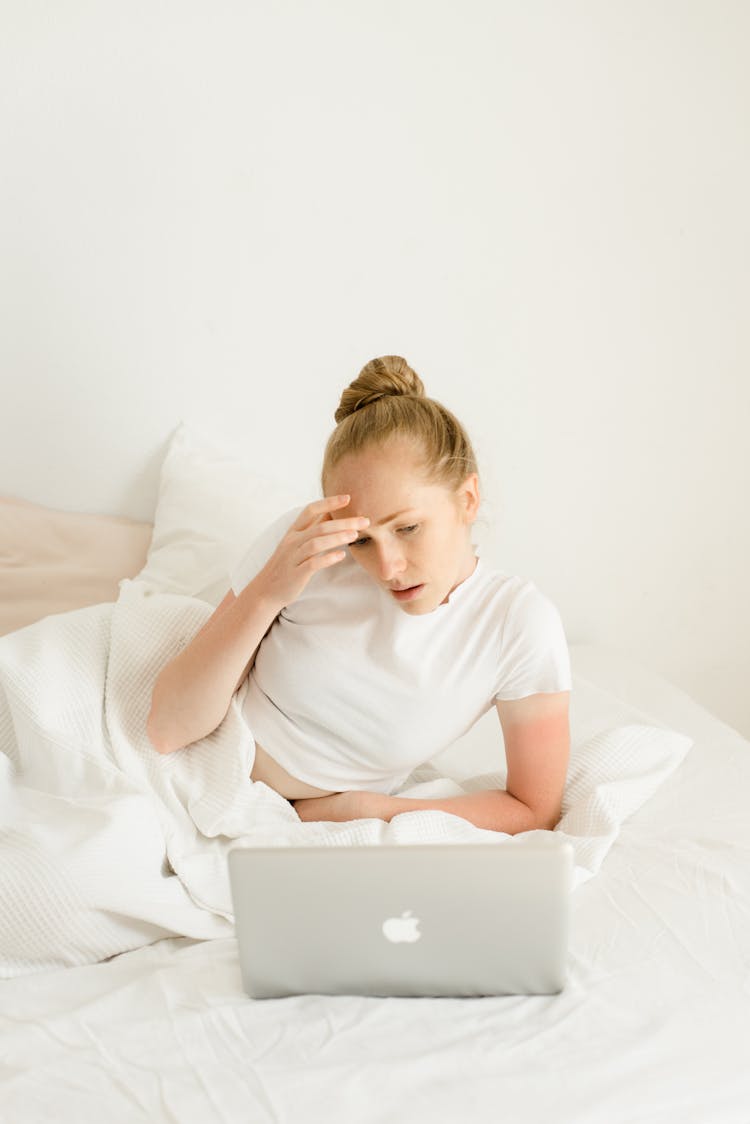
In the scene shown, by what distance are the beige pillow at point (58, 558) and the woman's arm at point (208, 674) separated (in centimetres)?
50

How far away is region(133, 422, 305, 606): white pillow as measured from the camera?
Result: 188cm

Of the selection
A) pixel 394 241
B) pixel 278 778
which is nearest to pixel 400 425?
pixel 278 778

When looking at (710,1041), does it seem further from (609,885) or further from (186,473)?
(186,473)


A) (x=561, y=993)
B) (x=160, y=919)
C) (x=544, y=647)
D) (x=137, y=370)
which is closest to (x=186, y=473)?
(x=137, y=370)

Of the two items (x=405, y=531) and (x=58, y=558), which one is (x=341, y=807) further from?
(x=58, y=558)

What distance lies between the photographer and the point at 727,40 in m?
2.10

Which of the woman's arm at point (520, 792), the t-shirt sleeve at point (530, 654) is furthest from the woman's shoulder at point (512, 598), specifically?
the woman's arm at point (520, 792)

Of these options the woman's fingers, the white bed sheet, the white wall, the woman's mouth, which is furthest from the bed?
the white wall

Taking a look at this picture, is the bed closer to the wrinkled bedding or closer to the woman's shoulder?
the wrinkled bedding

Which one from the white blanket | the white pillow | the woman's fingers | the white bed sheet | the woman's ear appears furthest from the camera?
the white pillow


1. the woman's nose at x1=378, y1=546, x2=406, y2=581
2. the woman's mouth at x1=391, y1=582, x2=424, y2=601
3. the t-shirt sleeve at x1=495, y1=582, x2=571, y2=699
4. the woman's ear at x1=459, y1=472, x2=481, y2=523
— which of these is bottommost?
the t-shirt sleeve at x1=495, y1=582, x2=571, y2=699

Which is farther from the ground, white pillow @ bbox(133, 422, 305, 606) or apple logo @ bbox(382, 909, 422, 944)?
white pillow @ bbox(133, 422, 305, 606)

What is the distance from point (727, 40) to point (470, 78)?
48cm

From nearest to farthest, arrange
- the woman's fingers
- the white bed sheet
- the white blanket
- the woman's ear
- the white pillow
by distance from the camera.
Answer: the white bed sheet → the white blanket → the woman's fingers → the woman's ear → the white pillow
